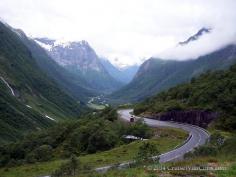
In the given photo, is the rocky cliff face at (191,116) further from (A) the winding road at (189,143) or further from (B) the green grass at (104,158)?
(B) the green grass at (104,158)

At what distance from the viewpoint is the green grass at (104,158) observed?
229 feet

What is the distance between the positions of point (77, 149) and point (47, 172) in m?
25.9

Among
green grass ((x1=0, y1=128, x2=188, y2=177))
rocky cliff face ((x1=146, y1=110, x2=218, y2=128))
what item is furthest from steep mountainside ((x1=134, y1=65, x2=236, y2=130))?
green grass ((x1=0, y1=128, x2=188, y2=177))

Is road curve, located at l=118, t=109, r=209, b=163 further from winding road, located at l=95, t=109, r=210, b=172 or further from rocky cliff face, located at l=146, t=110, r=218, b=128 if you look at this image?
rocky cliff face, located at l=146, t=110, r=218, b=128

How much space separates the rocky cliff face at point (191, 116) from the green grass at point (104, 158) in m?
14.8

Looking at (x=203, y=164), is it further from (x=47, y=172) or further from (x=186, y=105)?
(x=186, y=105)

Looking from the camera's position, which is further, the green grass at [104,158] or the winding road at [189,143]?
the green grass at [104,158]

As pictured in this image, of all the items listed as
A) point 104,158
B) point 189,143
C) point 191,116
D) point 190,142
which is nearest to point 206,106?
point 191,116

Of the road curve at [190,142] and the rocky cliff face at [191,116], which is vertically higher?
the rocky cliff face at [191,116]

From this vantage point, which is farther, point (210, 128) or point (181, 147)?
point (210, 128)

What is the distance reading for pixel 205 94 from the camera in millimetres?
112188

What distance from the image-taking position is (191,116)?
114 meters

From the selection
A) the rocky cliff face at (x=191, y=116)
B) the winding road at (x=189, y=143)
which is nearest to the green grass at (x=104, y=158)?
the winding road at (x=189, y=143)

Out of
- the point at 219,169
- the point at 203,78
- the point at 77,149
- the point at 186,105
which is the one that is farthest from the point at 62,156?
the point at 203,78
